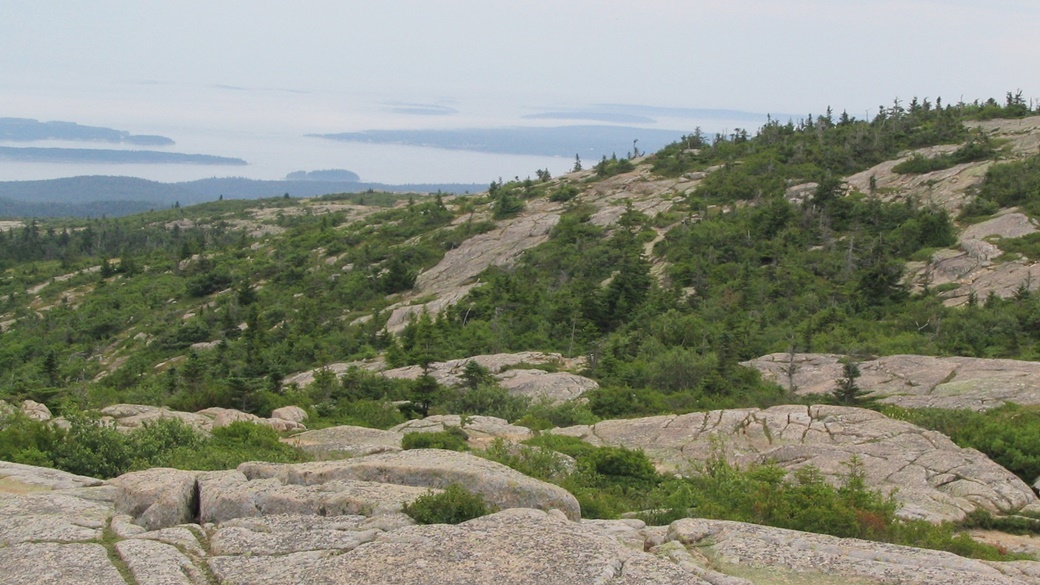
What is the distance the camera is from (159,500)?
10.5m

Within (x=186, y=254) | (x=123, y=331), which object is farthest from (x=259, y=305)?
(x=186, y=254)

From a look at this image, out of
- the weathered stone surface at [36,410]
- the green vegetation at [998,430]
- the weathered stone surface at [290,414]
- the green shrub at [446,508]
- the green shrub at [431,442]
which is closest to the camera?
the green shrub at [446,508]

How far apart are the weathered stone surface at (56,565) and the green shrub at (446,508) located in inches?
133

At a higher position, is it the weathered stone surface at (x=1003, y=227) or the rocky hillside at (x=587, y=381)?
the weathered stone surface at (x=1003, y=227)

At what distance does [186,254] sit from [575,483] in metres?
64.4

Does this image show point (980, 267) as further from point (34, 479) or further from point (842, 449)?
point (34, 479)

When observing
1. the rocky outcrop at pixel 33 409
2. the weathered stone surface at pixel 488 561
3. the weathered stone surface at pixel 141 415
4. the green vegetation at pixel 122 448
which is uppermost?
the weathered stone surface at pixel 488 561

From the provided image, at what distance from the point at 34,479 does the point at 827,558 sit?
11.9 meters

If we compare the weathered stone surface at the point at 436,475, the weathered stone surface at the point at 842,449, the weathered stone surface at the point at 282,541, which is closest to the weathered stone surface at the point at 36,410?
the weathered stone surface at the point at 436,475

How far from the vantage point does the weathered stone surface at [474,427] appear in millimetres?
20391

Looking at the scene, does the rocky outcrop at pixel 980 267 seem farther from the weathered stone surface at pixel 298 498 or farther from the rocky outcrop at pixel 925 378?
the weathered stone surface at pixel 298 498

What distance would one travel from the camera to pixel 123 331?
52.0 meters

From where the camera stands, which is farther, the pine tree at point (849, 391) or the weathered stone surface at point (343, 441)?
the pine tree at point (849, 391)

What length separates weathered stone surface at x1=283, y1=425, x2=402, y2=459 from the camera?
16141 mm
